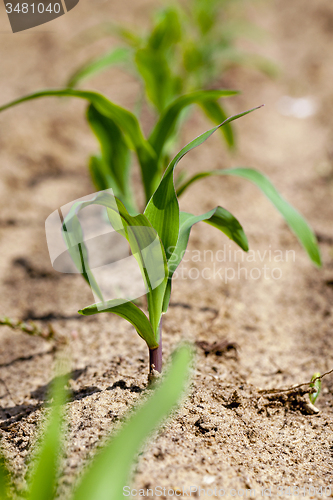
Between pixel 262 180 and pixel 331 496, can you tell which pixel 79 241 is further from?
pixel 331 496

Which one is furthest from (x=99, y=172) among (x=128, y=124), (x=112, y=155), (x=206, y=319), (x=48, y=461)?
(x=48, y=461)

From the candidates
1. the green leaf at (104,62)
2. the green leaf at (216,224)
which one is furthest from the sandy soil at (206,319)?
the green leaf at (104,62)

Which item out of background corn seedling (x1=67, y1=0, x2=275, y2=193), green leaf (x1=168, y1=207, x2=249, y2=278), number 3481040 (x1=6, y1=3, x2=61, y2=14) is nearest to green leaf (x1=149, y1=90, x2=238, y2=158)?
background corn seedling (x1=67, y1=0, x2=275, y2=193)

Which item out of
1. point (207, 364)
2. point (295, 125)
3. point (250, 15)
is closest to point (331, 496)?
point (207, 364)

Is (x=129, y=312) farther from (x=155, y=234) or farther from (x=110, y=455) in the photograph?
(x=110, y=455)

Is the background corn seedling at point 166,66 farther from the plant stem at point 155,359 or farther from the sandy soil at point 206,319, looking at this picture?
the plant stem at point 155,359

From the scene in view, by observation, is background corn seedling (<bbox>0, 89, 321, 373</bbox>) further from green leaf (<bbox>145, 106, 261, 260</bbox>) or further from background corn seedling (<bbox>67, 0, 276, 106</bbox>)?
background corn seedling (<bbox>67, 0, 276, 106</bbox>)
